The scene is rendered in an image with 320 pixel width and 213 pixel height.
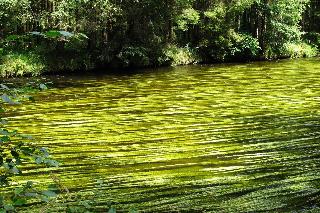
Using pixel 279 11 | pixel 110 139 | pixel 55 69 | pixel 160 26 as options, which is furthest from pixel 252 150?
pixel 279 11

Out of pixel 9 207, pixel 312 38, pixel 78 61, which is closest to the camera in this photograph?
pixel 9 207

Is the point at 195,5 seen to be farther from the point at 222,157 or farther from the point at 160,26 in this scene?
the point at 222,157

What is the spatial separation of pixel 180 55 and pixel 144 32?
10.8ft

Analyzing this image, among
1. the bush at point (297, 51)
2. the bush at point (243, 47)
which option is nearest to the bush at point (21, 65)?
the bush at point (243, 47)

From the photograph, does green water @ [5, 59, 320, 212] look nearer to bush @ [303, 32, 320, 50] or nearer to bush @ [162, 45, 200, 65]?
bush @ [162, 45, 200, 65]

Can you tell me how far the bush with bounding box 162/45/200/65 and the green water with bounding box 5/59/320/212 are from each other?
463 inches

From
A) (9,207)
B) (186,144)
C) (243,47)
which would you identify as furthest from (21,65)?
(9,207)

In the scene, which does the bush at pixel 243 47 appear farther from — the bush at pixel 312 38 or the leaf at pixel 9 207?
the leaf at pixel 9 207

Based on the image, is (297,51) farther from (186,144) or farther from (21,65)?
(186,144)

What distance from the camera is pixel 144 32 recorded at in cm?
3269

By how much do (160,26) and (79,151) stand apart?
24.6 metres

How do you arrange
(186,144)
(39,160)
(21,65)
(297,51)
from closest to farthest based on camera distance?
1. (39,160)
2. (186,144)
3. (21,65)
4. (297,51)

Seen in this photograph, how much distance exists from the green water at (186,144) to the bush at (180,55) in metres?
11.8

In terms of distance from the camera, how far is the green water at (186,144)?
712 centimetres
